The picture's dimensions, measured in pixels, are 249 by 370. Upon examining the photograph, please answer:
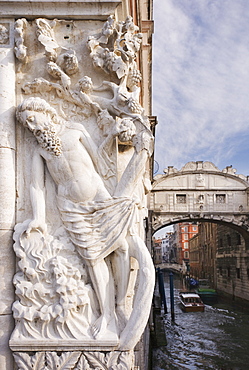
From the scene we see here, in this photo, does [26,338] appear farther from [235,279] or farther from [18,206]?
[235,279]

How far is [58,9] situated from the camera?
3332 millimetres

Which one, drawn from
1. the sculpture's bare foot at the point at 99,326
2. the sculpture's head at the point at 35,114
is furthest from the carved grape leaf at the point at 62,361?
the sculpture's head at the point at 35,114

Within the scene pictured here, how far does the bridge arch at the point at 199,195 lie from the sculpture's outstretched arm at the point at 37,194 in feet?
68.3

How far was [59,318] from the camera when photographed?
2836mm

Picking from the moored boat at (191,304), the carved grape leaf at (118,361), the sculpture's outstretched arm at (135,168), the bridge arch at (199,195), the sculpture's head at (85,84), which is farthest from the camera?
the moored boat at (191,304)

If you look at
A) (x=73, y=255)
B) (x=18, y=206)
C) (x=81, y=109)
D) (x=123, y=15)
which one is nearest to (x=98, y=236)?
(x=73, y=255)

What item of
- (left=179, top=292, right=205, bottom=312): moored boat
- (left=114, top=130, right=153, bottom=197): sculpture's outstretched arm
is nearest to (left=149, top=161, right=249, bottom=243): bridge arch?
(left=179, top=292, right=205, bottom=312): moored boat

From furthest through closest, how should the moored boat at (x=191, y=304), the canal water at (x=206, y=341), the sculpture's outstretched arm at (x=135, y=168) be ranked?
the moored boat at (x=191, y=304), the canal water at (x=206, y=341), the sculpture's outstretched arm at (x=135, y=168)

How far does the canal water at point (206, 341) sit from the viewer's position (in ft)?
41.3

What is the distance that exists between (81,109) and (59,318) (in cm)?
185

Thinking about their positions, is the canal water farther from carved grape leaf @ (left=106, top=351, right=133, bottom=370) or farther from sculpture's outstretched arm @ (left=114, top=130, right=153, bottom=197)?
sculpture's outstretched arm @ (left=114, top=130, right=153, bottom=197)

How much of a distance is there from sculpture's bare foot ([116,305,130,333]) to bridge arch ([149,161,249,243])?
68.4 ft

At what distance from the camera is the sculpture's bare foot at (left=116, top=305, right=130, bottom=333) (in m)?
2.96

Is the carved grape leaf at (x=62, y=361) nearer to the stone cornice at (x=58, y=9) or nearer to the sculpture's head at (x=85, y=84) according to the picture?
the sculpture's head at (x=85, y=84)
